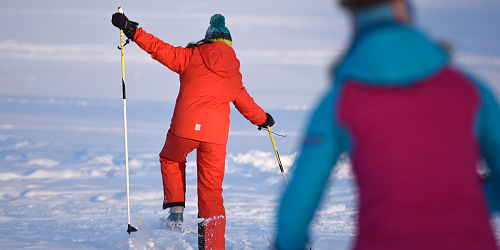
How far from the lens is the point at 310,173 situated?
37.4 inches

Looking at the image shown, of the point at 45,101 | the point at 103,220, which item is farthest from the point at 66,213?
the point at 45,101

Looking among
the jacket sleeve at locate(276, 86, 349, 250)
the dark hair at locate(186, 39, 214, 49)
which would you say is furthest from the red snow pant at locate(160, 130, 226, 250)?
the jacket sleeve at locate(276, 86, 349, 250)

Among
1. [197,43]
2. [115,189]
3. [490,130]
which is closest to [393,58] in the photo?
[490,130]

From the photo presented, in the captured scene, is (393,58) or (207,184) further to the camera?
(207,184)

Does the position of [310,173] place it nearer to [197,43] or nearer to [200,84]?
[200,84]

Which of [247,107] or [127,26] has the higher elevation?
[127,26]

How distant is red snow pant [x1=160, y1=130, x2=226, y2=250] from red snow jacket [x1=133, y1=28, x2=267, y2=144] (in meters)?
0.09

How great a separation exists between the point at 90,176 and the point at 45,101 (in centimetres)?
1282

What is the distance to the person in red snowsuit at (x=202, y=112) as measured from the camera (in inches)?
142

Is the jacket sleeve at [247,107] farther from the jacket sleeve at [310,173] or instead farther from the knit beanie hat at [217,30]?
the jacket sleeve at [310,173]

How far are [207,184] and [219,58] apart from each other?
3.43 ft

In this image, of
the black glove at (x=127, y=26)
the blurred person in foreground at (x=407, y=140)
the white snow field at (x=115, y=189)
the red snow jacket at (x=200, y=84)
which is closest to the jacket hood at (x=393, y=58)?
the blurred person in foreground at (x=407, y=140)

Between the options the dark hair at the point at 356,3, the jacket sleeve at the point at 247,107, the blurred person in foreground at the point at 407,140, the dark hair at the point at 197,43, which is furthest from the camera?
the jacket sleeve at the point at 247,107

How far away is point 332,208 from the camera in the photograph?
561 centimetres
